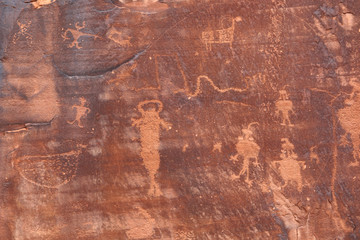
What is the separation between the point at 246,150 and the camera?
2996mm

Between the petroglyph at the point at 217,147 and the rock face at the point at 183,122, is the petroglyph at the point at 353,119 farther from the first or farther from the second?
the petroglyph at the point at 217,147

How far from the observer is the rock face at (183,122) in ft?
9.73

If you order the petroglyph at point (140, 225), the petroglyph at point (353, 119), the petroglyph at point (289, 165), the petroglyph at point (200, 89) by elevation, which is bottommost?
the petroglyph at point (140, 225)

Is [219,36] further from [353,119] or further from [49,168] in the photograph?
[49,168]

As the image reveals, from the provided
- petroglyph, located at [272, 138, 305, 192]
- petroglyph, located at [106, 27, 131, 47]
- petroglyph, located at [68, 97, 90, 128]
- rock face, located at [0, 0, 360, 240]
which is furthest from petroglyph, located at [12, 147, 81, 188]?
petroglyph, located at [272, 138, 305, 192]

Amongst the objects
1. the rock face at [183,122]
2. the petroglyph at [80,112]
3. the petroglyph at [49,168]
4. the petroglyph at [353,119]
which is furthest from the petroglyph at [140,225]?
the petroglyph at [353,119]

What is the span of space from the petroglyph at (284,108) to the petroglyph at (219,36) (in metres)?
0.86

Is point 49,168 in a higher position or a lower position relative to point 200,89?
lower

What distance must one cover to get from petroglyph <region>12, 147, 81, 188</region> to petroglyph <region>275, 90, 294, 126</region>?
2.42 metres

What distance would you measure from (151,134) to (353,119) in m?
2.40

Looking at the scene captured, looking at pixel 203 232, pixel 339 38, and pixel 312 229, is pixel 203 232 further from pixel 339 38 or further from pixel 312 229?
pixel 339 38

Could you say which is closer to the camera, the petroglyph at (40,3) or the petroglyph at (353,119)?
the petroglyph at (353,119)

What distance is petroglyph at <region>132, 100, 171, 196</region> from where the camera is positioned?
9.79 ft

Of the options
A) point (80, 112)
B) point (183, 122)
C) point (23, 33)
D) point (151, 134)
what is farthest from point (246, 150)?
point (23, 33)
